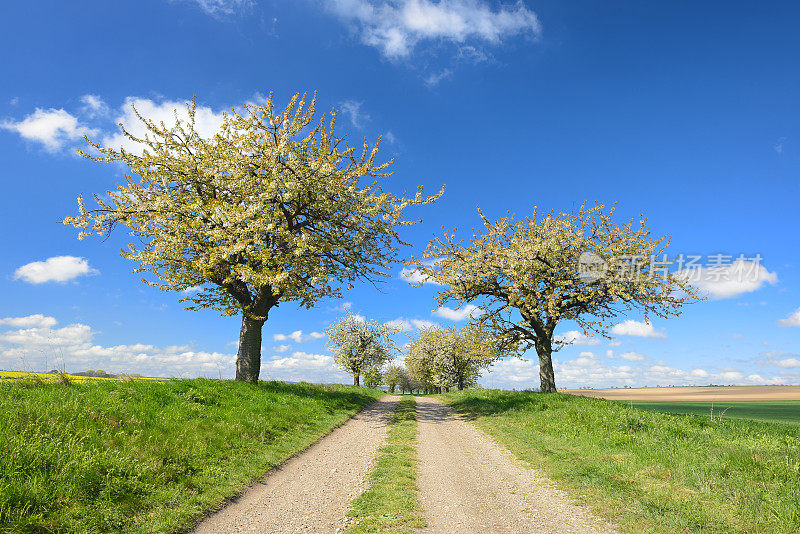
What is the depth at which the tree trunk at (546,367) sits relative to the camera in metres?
28.0

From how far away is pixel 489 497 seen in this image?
912cm

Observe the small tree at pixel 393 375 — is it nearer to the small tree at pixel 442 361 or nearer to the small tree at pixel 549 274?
the small tree at pixel 442 361

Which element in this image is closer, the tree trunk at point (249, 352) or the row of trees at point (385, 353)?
the tree trunk at point (249, 352)

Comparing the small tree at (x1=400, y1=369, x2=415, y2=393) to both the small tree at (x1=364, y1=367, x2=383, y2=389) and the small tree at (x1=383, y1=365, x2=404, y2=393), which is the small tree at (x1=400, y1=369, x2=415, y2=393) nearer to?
the small tree at (x1=383, y1=365, x2=404, y2=393)

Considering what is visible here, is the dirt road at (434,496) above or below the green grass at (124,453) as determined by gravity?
below

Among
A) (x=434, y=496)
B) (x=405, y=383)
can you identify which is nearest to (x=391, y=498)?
(x=434, y=496)

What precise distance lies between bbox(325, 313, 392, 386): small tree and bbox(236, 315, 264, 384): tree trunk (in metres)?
34.0

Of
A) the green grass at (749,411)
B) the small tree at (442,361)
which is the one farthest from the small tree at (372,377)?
the green grass at (749,411)

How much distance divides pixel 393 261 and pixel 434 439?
1216 cm

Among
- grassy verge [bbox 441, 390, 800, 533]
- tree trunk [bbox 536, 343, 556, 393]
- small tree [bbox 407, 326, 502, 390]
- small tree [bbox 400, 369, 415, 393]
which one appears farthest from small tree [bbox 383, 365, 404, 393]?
grassy verge [bbox 441, 390, 800, 533]

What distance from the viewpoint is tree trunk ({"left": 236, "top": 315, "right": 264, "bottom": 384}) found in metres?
22.7

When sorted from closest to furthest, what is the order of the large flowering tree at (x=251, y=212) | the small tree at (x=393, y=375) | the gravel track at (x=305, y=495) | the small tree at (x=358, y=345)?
the gravel track at (x=305, y=495) < the large flowering tree at (x=251, y=212) < the small tree at (x=358, y=345) < the small tree at (x=393, y=375)

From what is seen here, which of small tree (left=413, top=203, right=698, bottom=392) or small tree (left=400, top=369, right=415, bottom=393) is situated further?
small tree (left=400, top=369, right=415, bottom=393)

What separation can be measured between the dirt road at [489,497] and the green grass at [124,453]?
15.8 feet
